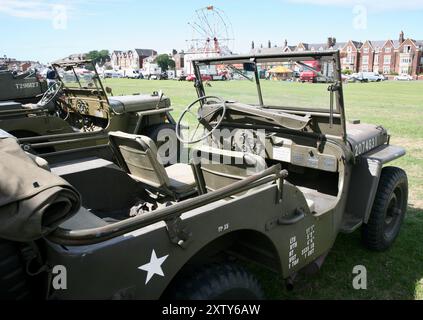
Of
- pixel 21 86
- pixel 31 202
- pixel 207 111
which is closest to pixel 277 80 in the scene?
pixel 207 111

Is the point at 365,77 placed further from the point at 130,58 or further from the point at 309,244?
the point at 130,58

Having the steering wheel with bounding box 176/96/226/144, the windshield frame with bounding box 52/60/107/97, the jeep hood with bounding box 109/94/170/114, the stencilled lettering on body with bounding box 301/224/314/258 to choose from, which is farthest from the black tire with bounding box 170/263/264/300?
the windshield frame with bounding box 52/60/107/97

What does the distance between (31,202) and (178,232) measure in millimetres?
687

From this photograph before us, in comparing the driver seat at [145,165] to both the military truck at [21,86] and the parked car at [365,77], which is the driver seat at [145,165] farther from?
the parked car at [365,77]

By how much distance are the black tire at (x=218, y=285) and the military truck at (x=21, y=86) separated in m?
8.72

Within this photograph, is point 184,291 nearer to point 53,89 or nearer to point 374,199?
point 374,199

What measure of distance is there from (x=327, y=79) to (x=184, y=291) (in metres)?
1.90

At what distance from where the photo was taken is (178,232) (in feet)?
6.08

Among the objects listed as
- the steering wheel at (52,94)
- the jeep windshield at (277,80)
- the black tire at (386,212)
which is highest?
the jeep windshield at (277,80)

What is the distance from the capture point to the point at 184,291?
2043 mm

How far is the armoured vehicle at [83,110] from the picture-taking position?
21.2 ft

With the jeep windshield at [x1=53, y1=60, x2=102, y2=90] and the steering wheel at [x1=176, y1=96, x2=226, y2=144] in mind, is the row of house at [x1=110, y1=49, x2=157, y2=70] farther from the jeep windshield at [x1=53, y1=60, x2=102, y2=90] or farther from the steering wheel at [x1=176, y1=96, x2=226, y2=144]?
the steering wheel at [x1=176, y1=96, x2=226, y2=144]

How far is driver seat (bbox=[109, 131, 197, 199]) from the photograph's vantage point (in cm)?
317

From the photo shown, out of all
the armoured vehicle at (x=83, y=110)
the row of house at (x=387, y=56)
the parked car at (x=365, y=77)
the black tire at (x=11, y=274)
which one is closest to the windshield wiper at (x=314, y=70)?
the black tire at (x=11, y=274)
